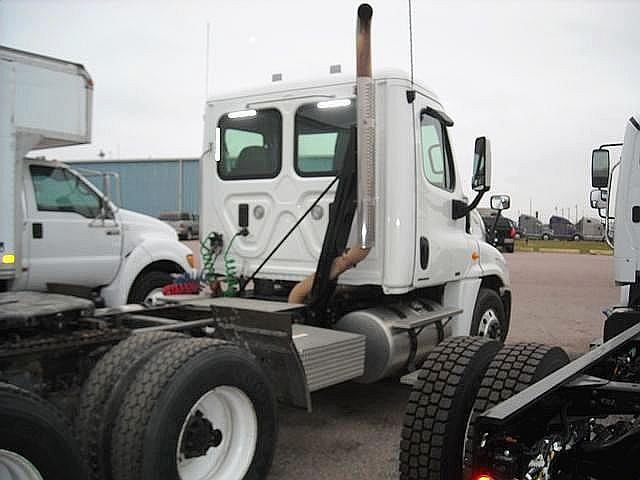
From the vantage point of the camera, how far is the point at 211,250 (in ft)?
19.1

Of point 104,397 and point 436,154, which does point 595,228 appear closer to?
point 436,154

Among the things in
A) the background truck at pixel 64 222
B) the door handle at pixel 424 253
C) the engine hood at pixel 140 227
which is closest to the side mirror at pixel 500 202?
the door handle at pixel 424 253

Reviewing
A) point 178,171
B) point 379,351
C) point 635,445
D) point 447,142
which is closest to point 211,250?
point 178,171

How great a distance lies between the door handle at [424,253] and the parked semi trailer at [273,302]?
0.04 feet

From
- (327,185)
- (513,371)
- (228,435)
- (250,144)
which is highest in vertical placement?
(250,144)

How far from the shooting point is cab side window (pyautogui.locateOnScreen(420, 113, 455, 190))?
5398mm

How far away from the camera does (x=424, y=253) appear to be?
5230mm

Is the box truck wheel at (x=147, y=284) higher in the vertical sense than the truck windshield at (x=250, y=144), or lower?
lower

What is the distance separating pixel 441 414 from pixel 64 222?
5772mm

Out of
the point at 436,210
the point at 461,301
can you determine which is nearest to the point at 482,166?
the point at 436,210

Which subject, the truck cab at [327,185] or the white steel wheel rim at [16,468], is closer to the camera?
the white steel wheel rim at [16,468]

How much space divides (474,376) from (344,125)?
105 inches

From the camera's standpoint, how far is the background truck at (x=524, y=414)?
2084 mm

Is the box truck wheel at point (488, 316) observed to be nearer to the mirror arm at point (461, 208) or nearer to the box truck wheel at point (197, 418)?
the mirror arm at point (461, 208)
